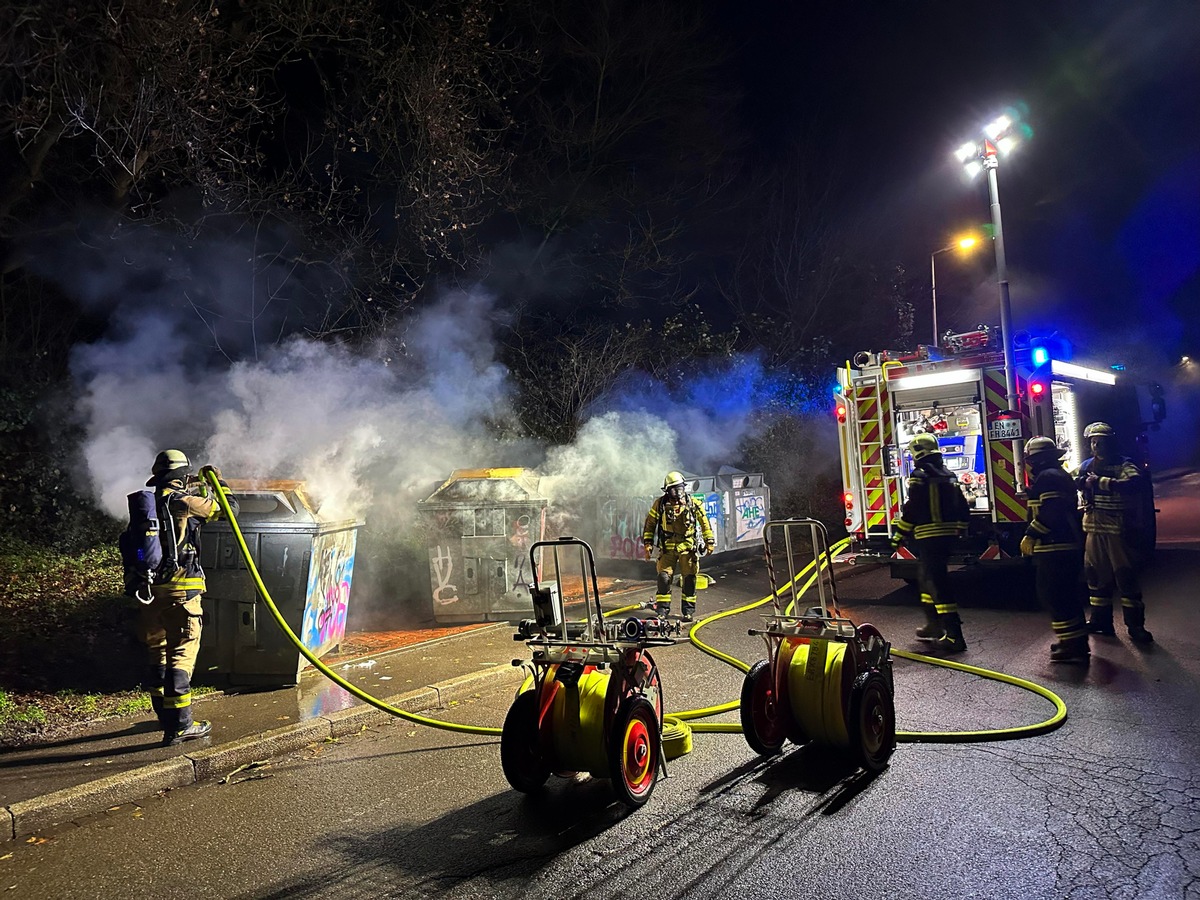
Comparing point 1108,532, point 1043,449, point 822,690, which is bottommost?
point 822,690

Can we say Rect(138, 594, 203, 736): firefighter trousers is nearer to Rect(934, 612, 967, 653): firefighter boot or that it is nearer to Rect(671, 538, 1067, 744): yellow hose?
Rect(671, 538, 1067, 744): yellow hose

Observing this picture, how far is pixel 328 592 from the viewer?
7.24 m

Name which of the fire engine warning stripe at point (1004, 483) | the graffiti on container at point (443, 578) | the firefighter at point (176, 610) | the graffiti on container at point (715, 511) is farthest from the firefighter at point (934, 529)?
the firefighter at point (176, 610)

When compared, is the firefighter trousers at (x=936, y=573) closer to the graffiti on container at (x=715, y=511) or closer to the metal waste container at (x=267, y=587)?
the metal waste container at (x=267, y=587)

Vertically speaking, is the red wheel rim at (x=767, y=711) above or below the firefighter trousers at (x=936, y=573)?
below

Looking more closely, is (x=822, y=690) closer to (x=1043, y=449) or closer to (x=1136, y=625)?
(x=1043, y=449)

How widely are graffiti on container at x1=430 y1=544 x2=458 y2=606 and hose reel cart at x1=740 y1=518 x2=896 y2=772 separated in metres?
5.19

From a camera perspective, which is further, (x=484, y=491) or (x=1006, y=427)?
(x=484, y=491)

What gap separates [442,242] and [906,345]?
15949 millimetres

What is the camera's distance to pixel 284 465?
9.37 m

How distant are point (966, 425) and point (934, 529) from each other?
2.64 m

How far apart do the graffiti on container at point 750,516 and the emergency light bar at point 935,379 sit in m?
4.31

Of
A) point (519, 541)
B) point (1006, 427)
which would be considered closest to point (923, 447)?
point (1006, 427)

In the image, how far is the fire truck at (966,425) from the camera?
8.66m
